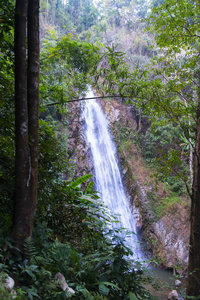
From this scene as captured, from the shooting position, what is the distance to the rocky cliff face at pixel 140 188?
1299cm

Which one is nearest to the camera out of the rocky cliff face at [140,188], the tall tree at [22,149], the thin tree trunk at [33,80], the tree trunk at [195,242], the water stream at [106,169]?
the tall tree at [22,149]

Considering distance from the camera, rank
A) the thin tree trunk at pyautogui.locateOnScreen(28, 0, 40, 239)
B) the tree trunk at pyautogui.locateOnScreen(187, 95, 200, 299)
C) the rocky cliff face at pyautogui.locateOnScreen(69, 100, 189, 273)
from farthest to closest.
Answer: the rocky cliff face at pyautogui.locateOnScreen(69, 100, 189, 273), the tree trunk at pyautogui.locateOnScreen(187, 95, 200, 299), the thin tree trunk at pyautogui.locateOnScreen(28, 0, 40, 239)

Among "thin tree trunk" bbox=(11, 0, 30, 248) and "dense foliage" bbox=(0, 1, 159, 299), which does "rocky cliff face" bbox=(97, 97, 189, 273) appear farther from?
"thin tree trunk" bbox=(11, 0, 30, 248)

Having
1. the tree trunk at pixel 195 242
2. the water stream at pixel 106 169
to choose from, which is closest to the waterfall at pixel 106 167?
the water stream at pixel 106 169

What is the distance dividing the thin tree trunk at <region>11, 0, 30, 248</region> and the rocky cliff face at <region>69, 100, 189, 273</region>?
8.21m

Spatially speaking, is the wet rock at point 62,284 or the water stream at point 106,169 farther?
the water stream at point 106,169

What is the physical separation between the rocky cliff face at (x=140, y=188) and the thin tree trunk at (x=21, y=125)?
8213mm

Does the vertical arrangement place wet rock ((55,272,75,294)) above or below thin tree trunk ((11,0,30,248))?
below

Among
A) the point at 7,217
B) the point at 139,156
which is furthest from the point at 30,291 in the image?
the point at 139,156

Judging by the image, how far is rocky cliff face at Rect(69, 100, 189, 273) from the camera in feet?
42.6

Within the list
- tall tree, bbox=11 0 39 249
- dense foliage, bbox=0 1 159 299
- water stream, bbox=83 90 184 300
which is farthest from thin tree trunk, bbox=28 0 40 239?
water stream, bbox=83 90 184 300

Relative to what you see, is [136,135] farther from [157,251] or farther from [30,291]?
[30,291]

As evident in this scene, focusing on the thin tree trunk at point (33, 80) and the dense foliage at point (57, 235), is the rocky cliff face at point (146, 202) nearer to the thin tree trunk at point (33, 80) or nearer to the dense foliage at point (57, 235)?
the dense foliage at point (57, 235)

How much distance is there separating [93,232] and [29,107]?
6.33ft
